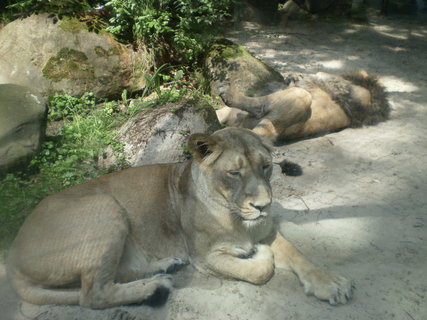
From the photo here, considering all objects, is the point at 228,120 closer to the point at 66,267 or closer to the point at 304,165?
the point at 304,165

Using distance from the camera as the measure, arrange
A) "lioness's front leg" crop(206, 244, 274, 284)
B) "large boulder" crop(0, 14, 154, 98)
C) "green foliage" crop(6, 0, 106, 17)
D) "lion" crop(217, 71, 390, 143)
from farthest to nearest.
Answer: "green foliage" crop(6, 0, 106, 17)
"large boulder" crop(0, 14, 154, 98)
"lion" crop(217, 71, 390, 143)
"lioness's front leg" crop(206, 244, 274, 284)

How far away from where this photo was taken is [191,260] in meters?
3.88

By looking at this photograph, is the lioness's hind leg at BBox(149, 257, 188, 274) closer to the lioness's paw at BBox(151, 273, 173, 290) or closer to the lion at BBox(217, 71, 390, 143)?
the lioness's paw at BBox(151, 273, 173, 290)

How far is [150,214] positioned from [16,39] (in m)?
5.29

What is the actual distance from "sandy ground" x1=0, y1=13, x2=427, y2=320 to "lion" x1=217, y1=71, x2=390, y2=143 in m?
0.27

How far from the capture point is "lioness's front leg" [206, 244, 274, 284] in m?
3.60

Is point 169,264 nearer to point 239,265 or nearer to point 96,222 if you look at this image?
point 239,265

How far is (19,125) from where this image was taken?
5.36m

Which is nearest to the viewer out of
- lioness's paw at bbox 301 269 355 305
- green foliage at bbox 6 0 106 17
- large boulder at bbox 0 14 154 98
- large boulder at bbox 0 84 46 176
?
lioness's paw at bbox 301 269 355 305

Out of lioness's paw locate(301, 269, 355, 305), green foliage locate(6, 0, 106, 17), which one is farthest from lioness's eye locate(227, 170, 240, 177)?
green foliage locate(6, 0, 106, 17)

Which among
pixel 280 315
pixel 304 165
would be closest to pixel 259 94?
pixel 304 165

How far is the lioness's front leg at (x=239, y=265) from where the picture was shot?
11.8 feet

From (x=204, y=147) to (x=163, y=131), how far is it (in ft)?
7.26

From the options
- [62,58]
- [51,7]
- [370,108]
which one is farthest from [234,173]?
[51,7]
